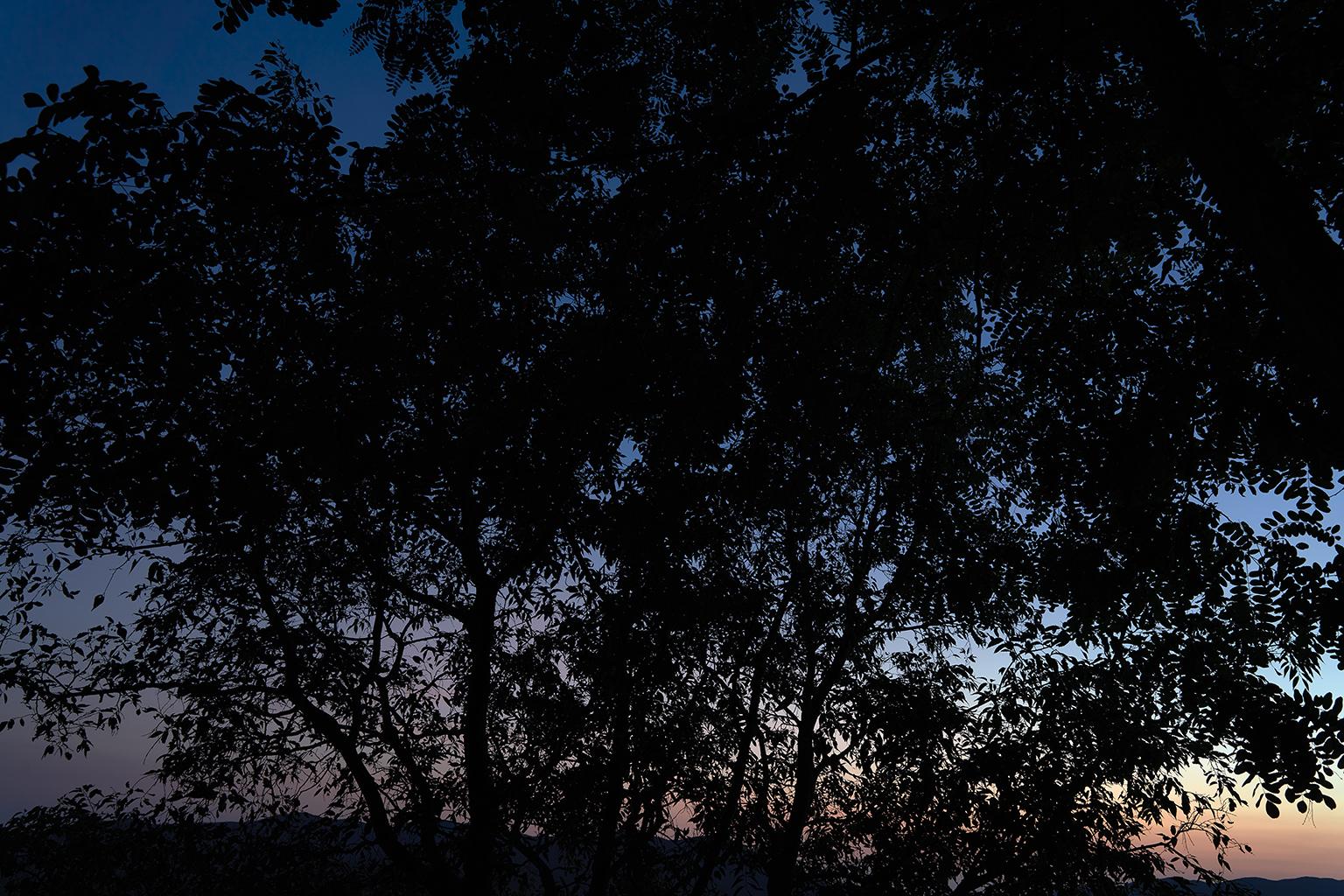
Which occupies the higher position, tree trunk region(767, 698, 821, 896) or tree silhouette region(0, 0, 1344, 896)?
tree silhouette region(0, 0, 1344, 896)

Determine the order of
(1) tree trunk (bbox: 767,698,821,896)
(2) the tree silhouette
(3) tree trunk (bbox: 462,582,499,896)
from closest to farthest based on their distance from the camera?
1. (2) the tree silhouette
2. (3) tree trunk (bbox: 462,582,499,896)
3. (1) tree trunk (bbox: 767,698,821,896)

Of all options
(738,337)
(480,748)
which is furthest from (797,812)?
(738,337)

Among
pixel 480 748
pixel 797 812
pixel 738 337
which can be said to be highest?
pixel 738 337

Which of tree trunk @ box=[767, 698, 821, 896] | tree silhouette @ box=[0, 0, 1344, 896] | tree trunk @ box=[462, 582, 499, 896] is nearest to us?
tree silhouette @ box=[0, 0, 1344, 896]

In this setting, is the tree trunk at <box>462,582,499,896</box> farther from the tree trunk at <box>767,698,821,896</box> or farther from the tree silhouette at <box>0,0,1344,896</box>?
the tree trunk at <box>767,698,821,896</box>

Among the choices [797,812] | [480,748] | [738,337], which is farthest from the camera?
[797,812]

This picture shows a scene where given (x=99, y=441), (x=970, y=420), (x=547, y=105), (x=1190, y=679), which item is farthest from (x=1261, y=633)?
(x=99, y=441)

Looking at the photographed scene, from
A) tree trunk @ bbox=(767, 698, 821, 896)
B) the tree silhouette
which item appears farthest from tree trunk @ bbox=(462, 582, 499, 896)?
tree trunk @ bbox=(767, 698, 821, 896)

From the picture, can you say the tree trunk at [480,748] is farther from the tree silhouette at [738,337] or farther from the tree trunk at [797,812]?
the tree trunk at [797,812]

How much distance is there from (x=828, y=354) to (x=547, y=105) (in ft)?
13.5

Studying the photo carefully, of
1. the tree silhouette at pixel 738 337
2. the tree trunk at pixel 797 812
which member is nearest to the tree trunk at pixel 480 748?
the tree silhouette at pixel 738 337

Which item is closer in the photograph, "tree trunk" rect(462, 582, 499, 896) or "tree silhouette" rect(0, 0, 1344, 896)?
"tree silhouette" rect(0, 0, 1344, 896)

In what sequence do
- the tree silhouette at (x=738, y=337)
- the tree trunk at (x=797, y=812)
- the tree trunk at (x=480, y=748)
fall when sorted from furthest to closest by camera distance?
the tree trunk at (x=797, y=812)
the tree trunk at (x=480, y=748)
the tree silhouette at (x=738, y=337)

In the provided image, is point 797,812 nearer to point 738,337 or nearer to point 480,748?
point 480,748
